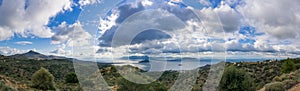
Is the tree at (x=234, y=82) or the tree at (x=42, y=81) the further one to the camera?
the tree at (x=42, y=81)

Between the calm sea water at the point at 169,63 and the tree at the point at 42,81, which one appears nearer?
the calm sea water at the point at 169,63

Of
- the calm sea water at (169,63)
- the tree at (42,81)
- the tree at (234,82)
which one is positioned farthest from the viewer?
the tree at (42,81)

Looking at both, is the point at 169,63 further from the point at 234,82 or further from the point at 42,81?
the point at 42,81

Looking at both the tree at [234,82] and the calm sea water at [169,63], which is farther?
the tree at [234,82]

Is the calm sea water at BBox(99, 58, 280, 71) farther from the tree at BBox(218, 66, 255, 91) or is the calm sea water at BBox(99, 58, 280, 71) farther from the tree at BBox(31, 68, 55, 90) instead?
the tree at BBox(31, 68, 55, 90)

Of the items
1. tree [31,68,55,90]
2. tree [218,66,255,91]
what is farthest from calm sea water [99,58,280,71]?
tree [31,68,55,90]

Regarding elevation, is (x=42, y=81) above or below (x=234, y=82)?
above

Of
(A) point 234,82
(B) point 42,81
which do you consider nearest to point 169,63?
(A) point 234,82

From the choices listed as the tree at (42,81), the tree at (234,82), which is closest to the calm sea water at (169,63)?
the tree at (234,82)

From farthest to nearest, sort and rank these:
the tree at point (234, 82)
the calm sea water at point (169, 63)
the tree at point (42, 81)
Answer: the tree at point (42, 81) < the tree at point (234, 82) < the calm sea water at point (169, 63)

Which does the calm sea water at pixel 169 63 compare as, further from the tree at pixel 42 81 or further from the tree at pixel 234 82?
the tree at pixel 42 81
